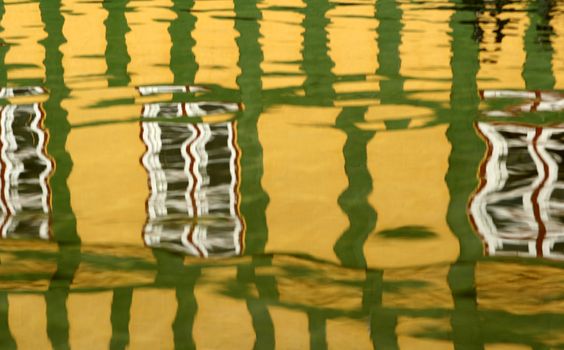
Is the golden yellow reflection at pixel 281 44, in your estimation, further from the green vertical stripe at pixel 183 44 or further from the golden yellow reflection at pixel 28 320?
the golden yellow reflection at pixel 28 320

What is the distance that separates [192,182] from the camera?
3.06 meters

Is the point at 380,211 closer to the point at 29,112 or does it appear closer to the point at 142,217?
the point at 142,217

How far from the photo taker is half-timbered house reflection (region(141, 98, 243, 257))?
2.63 metres

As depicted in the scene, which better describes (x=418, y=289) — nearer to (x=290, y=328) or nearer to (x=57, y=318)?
(x=290, y=328)

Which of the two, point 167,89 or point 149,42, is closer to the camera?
point 167,89

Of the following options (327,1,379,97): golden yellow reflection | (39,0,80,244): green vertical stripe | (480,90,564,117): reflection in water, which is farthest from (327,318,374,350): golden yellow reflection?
(327,1,379,97): golden yellow reflection

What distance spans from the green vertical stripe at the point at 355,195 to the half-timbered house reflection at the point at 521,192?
→ 0.81ft

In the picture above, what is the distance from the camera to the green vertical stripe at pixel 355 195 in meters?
2.56

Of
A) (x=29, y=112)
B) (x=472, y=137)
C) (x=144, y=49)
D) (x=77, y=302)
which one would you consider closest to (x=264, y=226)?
(x=77, y=302)

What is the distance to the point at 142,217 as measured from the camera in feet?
9.20

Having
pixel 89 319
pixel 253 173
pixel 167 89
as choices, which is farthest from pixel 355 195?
pixel 167 89

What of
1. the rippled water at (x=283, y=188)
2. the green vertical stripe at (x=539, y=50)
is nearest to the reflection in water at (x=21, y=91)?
the rippled water at (x=283, y=188)

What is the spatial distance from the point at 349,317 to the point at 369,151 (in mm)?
1267

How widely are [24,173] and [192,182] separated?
A: 455 millimetres
